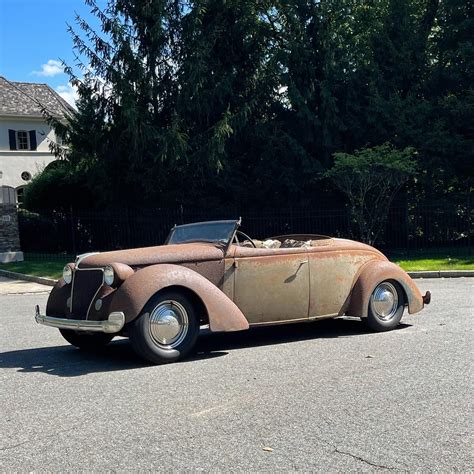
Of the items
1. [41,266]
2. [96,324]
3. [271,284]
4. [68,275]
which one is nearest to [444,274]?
[271,284]

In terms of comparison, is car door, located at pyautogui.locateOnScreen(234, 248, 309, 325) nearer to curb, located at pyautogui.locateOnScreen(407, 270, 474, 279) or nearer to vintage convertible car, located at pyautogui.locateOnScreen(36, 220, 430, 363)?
vintage convertible car, located at pyautogui.locateOnScreen(36, 220, 430, 363)

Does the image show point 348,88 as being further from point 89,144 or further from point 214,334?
point 214,334

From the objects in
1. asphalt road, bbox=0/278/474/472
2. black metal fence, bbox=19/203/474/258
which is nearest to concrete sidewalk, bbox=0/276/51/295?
black metal fence, bbox=19/203/474/258

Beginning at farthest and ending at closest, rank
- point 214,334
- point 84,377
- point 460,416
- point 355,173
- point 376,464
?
point 355,173, point 214,334, point 84,377, point 460,416, point 376,464

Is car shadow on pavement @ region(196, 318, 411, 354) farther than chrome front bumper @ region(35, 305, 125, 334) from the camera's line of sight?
Yes

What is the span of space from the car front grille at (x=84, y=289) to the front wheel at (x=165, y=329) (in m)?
0.69

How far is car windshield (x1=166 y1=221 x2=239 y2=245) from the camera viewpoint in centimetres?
760

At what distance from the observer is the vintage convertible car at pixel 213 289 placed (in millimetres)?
6559

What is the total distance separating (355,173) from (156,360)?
14576 millimetres

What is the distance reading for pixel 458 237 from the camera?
2352 centimetres

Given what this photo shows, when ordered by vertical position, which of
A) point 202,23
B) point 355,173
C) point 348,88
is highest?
point 202,23

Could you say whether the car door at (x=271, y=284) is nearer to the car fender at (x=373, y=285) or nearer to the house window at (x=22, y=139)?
the car fender at (x=373, y=285)

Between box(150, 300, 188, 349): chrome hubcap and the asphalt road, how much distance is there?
0.96 ft

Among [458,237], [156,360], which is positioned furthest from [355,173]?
[156,360]
